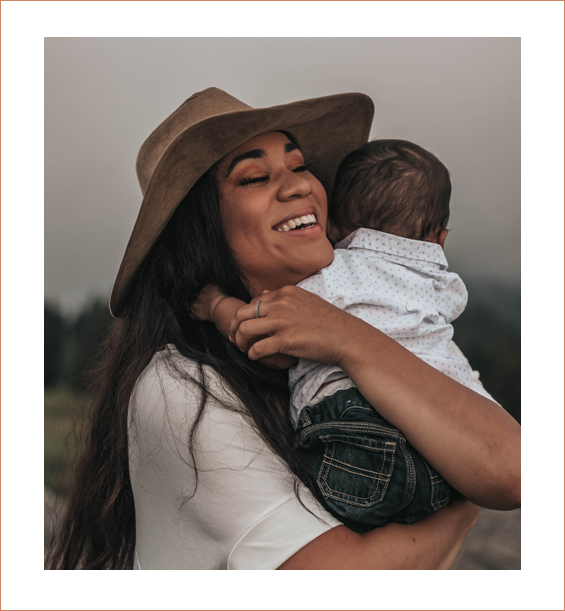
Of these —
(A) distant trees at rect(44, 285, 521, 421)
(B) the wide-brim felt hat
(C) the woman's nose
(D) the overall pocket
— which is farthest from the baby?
(A) distant trees at rect(44, 285, 521, 421)

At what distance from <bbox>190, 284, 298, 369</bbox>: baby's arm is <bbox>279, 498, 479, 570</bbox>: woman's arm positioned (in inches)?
21.3

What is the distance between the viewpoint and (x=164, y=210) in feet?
5.93

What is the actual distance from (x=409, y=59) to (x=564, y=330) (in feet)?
6.05

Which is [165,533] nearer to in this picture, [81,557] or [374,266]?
[81,557]

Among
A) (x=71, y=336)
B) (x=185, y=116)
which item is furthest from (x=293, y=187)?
(x=71, y=336)

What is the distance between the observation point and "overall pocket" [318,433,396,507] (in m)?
1.38

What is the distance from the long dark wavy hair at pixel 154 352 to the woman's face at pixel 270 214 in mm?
57

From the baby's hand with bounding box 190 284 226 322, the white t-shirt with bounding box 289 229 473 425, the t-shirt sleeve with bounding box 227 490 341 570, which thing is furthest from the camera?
the baby's hand with bounding box 190 284 226 322

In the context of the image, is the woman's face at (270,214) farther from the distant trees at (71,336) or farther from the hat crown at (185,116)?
the distant trees at (71,336)

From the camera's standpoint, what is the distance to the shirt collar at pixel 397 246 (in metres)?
1.82

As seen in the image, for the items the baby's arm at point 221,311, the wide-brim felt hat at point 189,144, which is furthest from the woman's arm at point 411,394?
the wide-brim felt hat at point 189,144

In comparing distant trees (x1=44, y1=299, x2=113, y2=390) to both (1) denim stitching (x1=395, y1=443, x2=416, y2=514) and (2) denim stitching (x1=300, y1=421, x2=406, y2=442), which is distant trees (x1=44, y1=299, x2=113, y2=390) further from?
(1) denim stitching (x1=395, y1=443, x2=416, y2=514)

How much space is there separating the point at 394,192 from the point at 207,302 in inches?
32.3

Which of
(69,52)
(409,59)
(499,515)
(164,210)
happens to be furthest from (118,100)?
(499,515)
